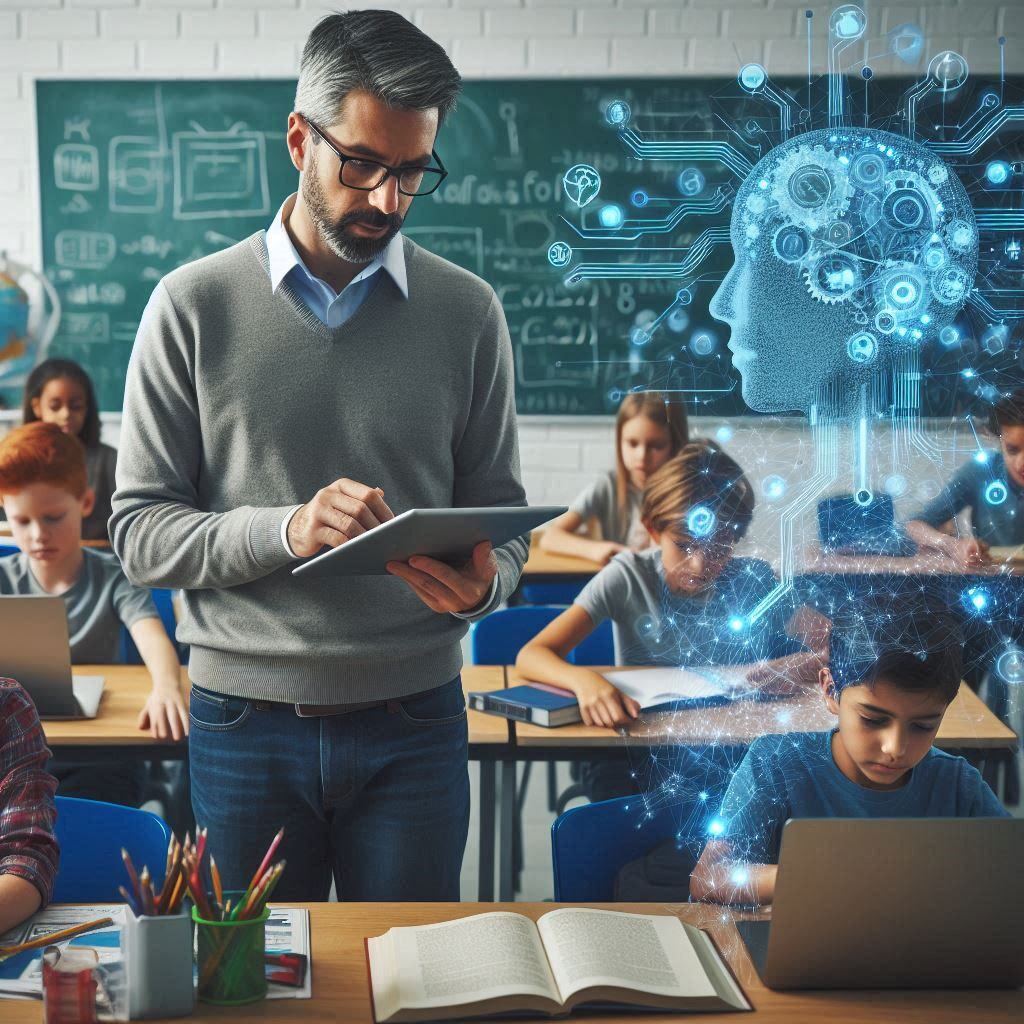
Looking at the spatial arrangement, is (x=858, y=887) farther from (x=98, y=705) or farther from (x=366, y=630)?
(x=98, y=705)

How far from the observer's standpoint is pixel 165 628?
2.84 m

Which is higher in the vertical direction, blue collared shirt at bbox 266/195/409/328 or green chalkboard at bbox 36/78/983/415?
green chalkboard at bbox 36/78/983/415

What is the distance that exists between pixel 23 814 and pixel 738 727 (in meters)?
0.89

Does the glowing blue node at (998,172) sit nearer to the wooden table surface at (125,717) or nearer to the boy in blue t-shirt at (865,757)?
the boy in blue t-shirt at (865,757)

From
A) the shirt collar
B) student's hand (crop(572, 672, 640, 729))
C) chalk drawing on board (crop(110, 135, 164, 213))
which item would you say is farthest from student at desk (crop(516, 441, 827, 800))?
chalk drawing on board (crop(110, 135, 164, 213))

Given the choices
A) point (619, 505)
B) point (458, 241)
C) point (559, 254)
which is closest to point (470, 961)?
point (559, 254)

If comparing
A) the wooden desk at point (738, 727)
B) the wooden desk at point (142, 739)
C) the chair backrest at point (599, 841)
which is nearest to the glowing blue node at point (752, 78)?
the wooden desk at point (738, 727)

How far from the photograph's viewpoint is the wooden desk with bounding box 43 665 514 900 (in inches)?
83.4

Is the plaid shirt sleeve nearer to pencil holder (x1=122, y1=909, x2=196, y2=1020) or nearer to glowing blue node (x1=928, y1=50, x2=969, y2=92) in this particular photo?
pencil holder (x1=122, y1=909, x2=196, y2=1020)

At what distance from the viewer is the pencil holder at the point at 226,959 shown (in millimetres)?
1127

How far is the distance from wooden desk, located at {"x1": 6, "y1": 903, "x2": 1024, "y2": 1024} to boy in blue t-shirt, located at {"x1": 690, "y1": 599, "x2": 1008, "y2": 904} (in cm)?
16

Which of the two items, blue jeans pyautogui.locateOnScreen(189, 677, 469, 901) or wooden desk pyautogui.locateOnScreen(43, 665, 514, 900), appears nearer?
A: blue jeans pyautogui.locateOnScreen(189, 677, 469, 901)

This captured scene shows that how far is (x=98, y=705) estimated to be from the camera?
229cm

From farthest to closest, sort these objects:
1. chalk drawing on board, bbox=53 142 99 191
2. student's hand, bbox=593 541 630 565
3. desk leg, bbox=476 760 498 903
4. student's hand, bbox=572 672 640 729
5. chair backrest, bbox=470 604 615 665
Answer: chalk drawing on board, bbox=53 142 99 191 < student's hand, bbox=593 541 630 565 < chair backrest, bbox=470 604 615 665 < desk leg, bbox=476 760 498 903 < student's hand, bbox=572 672 640 729
